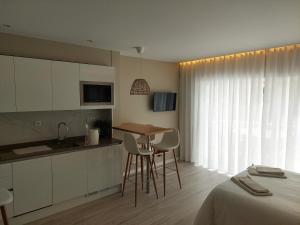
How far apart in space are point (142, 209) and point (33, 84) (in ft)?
7.73

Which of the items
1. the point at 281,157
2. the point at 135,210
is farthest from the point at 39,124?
the point at 281,157

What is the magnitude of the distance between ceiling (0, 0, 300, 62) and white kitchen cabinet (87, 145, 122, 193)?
1728 millimetres

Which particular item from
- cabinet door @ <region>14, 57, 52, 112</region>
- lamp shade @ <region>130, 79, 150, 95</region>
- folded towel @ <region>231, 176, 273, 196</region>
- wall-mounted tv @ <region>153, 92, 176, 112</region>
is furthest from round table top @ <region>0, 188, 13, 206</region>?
wall-mounted tv @ <region>153, 92, 176, 112</region>

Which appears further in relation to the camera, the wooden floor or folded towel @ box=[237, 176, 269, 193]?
the wooden floor

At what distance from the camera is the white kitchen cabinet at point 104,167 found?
3.32 m

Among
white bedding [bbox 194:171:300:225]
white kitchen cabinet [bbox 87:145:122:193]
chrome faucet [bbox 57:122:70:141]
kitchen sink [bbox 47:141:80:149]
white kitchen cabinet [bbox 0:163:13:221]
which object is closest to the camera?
white bedding [bbox 194:171:300:225]

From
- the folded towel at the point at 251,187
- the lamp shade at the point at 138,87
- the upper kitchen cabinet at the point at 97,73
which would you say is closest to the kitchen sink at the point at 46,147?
the upper kitchen cabinet at the point at 97,73

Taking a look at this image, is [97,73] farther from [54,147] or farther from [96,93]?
Result: [54,147]

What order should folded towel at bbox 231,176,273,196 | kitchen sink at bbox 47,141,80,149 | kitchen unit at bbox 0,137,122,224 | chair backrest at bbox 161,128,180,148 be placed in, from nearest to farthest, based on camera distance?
folded towel at bbox 231,176,273,196, kitchen unit at bbox 0,137,122,224, kitchen sink at bbox 47,141,80,149, chair backrest at bbox 161,128,180,148

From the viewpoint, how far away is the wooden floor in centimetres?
289

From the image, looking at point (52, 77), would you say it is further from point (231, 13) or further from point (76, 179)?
point (231, 13)

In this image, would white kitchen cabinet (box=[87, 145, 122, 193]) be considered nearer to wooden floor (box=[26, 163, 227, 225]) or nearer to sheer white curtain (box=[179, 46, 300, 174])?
wooden floor (box=[26, 163, 227, 225])

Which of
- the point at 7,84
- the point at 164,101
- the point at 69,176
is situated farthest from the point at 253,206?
the point at 164,101

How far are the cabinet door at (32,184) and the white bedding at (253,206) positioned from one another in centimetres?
201
